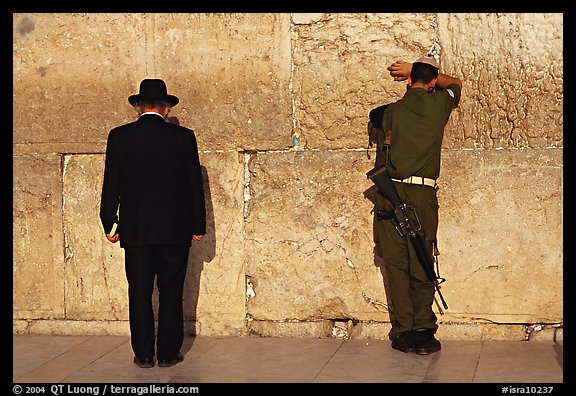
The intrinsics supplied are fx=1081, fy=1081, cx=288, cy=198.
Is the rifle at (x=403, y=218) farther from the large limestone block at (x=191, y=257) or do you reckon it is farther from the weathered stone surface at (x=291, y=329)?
the large limestone block at (x=191, y=257)

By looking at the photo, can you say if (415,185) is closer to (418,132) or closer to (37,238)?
(418,132)

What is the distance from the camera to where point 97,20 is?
24.7ft

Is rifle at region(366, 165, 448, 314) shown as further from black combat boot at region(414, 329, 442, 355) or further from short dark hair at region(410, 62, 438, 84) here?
short dark hair at region(410, 62, 438, 84)

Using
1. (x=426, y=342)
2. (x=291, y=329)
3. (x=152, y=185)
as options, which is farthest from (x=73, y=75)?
(x=426, y=342)

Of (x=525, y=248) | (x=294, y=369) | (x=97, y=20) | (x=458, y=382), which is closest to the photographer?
(x=458, y=382)

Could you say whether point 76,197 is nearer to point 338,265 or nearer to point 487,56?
point 338,265

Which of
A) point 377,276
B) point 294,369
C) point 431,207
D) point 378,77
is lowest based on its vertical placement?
point 294,369

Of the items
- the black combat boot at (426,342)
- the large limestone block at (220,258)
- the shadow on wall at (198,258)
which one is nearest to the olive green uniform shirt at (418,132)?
the black combat boot at (426,342)

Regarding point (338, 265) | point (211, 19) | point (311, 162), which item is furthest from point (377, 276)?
point (211, 19)

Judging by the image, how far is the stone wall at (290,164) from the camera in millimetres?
7004

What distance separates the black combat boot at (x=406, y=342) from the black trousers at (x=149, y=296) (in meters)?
1.39

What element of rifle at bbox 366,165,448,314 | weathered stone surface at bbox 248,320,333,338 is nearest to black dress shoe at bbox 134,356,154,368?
weathered stone surface at bbox 248,320,333,338

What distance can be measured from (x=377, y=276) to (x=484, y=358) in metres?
0.98

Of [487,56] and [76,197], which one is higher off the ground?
[487,56]
